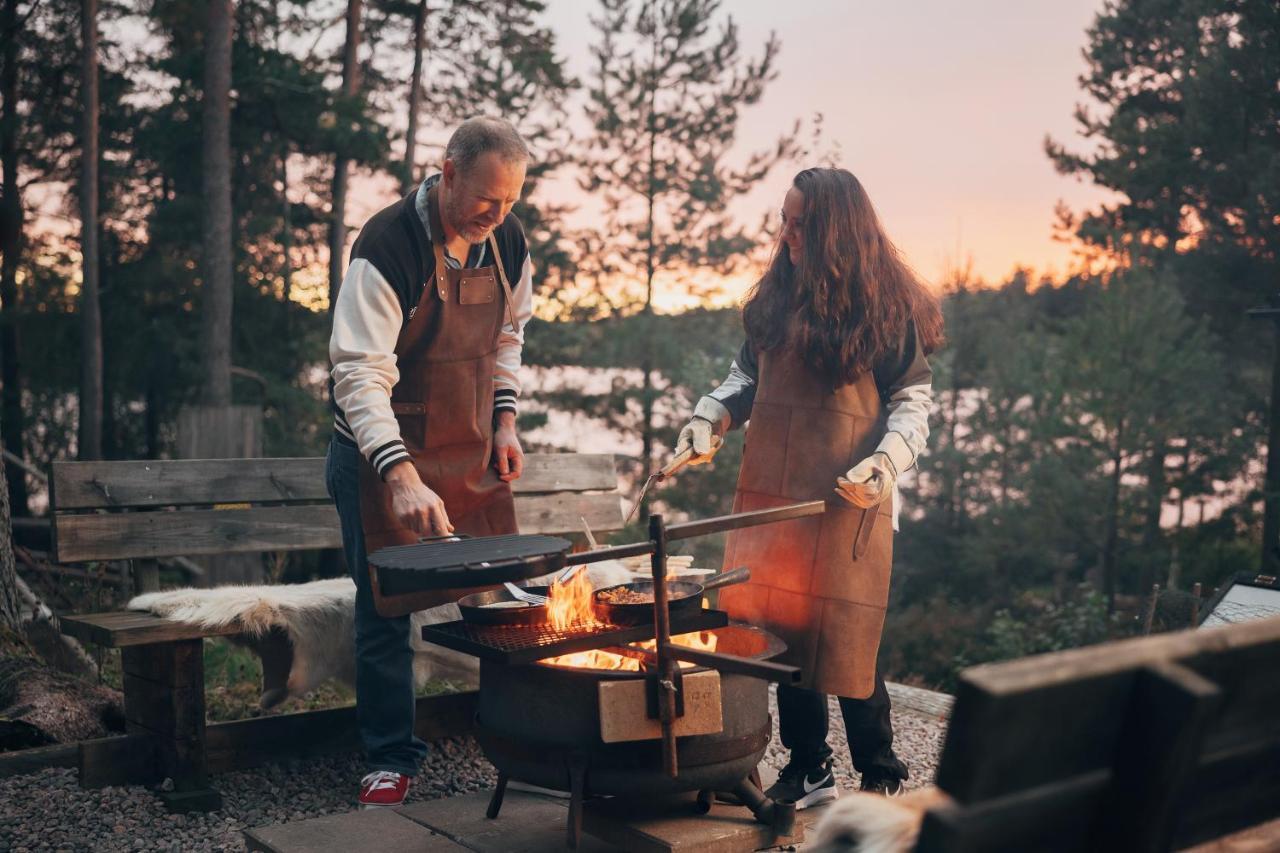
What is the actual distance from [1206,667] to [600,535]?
4258 millimetres

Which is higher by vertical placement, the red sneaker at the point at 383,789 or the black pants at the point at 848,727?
the black pants at the point at 848,727

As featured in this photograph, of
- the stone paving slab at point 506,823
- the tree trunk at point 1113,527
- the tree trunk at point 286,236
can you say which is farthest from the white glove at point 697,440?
the tree trunk at point 286,236

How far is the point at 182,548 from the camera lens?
4371 millimetres

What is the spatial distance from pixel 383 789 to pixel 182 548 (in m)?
1.43

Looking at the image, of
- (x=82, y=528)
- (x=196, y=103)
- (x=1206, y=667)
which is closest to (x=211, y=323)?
(x=196, y=103)

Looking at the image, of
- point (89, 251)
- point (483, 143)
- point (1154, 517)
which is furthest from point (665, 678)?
point (1154, 517)

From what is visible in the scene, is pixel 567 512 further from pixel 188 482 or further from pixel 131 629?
pixel 131 629

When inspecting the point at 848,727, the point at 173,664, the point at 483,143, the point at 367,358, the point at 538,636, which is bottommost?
the point at 848,727

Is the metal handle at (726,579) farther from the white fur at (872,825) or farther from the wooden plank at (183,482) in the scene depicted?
the wooden plank at (183,482)

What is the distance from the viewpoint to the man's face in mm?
3256

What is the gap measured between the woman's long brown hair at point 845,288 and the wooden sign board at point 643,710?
109 cm

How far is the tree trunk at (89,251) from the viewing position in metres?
13.9

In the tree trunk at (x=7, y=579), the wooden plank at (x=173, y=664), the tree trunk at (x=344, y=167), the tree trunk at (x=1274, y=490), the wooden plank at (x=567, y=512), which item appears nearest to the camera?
the wooden plank at (x=173, y=664)

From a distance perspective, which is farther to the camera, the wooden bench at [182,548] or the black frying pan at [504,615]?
the wooden bench at [182,548]
